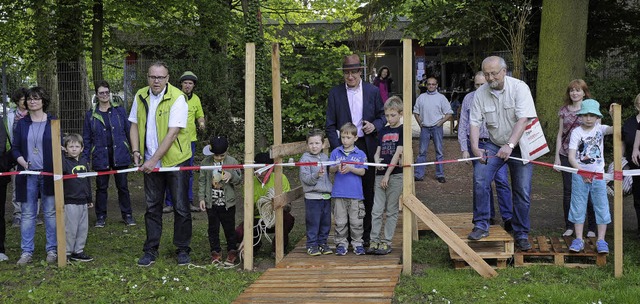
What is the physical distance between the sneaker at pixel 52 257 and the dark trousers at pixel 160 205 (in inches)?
38.5

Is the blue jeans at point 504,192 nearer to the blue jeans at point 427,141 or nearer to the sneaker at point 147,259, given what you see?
the sneaker at point 147,259

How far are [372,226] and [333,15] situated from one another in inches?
767

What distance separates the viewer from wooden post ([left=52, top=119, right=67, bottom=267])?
24.6ft

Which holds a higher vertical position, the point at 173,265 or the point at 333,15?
the point at 333,15

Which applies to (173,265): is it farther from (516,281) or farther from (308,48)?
(308,48)

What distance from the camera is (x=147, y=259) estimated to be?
7629mm

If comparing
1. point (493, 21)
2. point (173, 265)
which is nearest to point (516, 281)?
point (173, 265)

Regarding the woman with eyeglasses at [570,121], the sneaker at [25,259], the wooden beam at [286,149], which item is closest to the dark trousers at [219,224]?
the wooden beam at [286,149]

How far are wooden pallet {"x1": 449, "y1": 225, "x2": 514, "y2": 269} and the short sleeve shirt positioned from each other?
918 millimetres

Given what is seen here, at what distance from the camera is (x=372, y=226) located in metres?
7.61

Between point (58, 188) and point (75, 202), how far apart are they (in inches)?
12.3

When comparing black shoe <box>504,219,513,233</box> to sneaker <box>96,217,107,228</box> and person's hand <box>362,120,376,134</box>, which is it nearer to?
person's hand <box>362,120,376,134</box>

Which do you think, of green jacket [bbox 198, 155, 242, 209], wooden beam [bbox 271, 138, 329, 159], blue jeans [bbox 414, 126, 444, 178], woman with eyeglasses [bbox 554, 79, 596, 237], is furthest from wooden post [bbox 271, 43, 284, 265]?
blue jeans [bbox 414, 126, 444, 178]

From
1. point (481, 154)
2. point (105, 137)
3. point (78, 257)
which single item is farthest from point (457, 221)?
point (105, 137)
